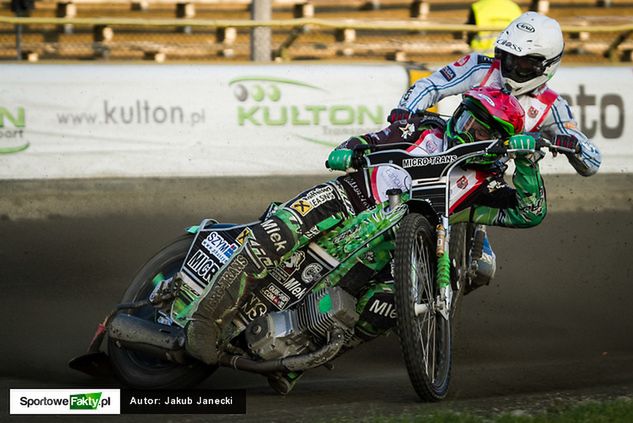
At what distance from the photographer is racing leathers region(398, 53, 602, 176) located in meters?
6.29

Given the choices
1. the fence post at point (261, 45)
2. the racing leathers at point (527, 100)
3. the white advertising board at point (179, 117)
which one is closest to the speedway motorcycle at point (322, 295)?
the racing leathers at point (527, 100)

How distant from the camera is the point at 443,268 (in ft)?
18.9

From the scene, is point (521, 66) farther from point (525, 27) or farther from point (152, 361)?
point (152, 361)

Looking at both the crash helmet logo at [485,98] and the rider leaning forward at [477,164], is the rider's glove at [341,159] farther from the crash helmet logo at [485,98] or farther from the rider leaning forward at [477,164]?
the crash helmet logo at [485,98]

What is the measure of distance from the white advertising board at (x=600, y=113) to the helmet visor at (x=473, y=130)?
5.00 m

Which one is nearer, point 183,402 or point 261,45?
point 183,402

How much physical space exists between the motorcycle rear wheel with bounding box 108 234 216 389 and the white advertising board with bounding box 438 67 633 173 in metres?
5.26

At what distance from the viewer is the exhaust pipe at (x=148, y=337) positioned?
6012 millimetres

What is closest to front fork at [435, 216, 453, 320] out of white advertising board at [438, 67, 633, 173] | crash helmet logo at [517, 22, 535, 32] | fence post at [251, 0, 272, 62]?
crash helmet logo at [517, 22, 535, 32]

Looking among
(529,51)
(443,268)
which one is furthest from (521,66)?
(443,268)

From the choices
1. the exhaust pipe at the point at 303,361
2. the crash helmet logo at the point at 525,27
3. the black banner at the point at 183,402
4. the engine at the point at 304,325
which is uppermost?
the crash helmet logo at the point at 525,27

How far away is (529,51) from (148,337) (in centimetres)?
273

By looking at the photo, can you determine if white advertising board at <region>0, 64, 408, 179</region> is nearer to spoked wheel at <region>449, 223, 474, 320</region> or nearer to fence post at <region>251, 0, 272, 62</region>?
fence post at <region>251, 0, 272, 62</region>

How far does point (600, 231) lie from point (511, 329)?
89.6 inches
